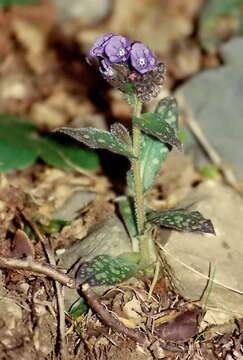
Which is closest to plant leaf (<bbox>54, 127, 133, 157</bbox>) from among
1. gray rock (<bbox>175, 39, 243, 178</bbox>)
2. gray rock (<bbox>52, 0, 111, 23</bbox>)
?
gray rock (<bbox>175, 39, 243, 178</bbox>)

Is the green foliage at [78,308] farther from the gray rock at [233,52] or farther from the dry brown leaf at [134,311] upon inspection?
the gray rock at [233,52]

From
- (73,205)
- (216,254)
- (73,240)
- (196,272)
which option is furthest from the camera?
(73,205)

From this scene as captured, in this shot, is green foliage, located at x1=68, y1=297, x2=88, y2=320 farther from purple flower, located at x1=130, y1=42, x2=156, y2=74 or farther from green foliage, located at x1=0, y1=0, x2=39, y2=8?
green foliage, located at x1=0, y1=0, x2=39, y2=8

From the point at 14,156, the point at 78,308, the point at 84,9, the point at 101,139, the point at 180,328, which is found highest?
the point at 101,139

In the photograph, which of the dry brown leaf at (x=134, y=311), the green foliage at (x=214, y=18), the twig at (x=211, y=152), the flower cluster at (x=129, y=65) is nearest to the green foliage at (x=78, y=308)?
the dry brown leaf at (x=134, y=311)

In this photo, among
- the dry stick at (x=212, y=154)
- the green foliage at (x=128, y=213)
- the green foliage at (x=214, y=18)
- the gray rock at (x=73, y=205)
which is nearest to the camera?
the green foliage at (x=128, y=213)

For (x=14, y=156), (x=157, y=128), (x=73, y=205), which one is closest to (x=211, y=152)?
(x=73, y=205)

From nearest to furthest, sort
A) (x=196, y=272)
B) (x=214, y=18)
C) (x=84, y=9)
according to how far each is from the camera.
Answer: (x=196, y=272)
(x=214, y=18)
(x=84, y=9)

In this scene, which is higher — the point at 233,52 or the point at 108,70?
the point at 108,70

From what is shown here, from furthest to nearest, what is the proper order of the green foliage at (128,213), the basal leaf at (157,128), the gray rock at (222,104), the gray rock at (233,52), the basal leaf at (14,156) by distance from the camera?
1. the gray rock at (233,52)
2. the gray rock at (222,104)
3. the basal leaf at (14,156)
4. the green foliage at (128,213)
5. the basal leaf at (157,128)

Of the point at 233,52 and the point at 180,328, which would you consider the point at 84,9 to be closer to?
the point at 233,52
